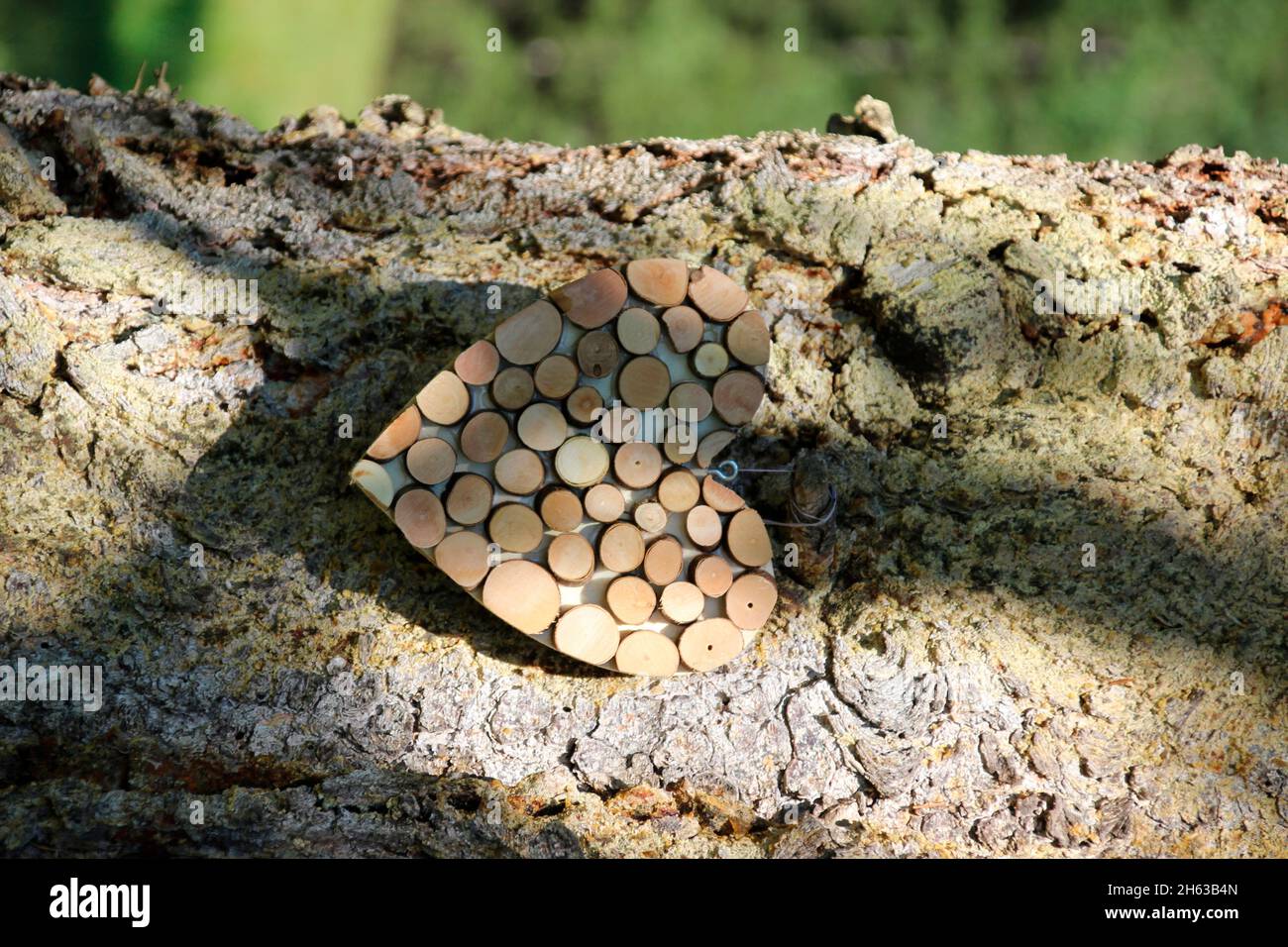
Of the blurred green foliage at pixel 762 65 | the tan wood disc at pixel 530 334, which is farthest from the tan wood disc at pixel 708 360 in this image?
the blurred green foliage at pixel 762 65

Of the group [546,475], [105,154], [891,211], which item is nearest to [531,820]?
[546,475]

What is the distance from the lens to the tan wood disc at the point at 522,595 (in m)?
1.79

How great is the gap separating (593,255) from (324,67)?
236 centimetres

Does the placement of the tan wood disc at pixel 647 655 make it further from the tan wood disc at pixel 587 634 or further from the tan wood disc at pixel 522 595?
the tan wood disc at pixel 522 595

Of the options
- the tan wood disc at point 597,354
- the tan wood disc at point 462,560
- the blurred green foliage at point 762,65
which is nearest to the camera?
the tan wood disc at point 462,560

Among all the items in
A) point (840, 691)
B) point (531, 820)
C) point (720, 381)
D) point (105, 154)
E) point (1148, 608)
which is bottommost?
point (531, 820)

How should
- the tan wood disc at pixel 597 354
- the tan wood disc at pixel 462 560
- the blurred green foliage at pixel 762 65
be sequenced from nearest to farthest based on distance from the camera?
1. the tan wood disc at pixel 462 560
2. the tan wood disc at pixel 597 354
3. the blurred green foliage at pixel 762 65

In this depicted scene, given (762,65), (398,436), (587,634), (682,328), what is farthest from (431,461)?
(762,65)

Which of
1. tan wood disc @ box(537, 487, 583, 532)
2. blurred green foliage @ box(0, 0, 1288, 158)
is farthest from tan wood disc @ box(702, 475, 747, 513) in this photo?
blurred green foliage @ box(0, 0, 1288, 158)

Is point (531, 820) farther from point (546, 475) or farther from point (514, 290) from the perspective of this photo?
point (514, 290)

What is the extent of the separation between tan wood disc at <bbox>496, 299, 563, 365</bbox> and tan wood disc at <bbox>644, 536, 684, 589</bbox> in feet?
1.26

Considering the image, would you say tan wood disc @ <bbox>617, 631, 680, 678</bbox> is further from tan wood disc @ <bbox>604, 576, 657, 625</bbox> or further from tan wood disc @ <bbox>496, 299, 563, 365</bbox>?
tan wood disc @ <bbox>496, 299, 563, 365</bbox>

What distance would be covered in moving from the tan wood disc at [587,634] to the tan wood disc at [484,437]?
299 millimetres

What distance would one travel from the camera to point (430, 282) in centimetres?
211
